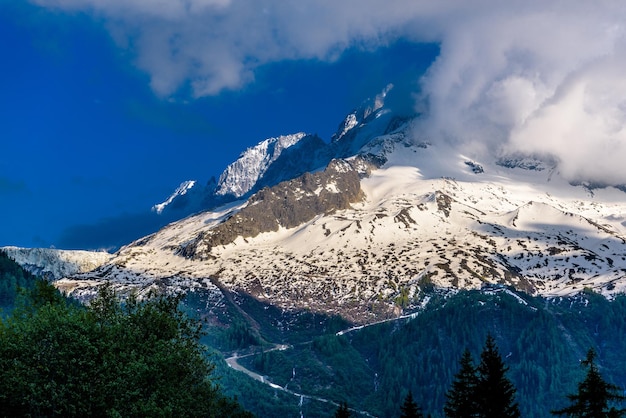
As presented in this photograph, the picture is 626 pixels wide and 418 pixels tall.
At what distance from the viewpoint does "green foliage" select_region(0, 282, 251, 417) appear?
2315 inches

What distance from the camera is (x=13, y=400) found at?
58250mm

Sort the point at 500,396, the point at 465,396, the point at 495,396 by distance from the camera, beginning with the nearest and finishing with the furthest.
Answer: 1. the point at 500,396
2. the point at 495,396
3. the point at 465,396

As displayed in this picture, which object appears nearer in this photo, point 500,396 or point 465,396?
point 500,396

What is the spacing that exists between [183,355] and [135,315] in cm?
692

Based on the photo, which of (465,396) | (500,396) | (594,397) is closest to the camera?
(594,397)

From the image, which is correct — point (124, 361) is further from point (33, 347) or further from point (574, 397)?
point (574, 397)

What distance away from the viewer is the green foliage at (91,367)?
193 ft

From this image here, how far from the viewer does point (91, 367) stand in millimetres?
61844

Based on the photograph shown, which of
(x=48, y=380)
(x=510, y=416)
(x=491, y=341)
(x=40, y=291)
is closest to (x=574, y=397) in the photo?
(x=510, y=416)

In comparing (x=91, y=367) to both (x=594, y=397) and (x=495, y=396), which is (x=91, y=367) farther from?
(x=594, y=397)

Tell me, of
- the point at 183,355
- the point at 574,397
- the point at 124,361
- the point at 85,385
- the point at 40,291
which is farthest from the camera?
the point at 40,291

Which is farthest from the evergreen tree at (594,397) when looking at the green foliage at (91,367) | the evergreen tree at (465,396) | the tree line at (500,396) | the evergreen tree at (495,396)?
the green foliage at (91,367)

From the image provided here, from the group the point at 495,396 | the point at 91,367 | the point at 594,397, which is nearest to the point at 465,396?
the point at 495,396

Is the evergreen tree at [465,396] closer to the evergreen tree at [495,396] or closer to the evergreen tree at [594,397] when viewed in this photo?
the evergreen tree at [495,396]
